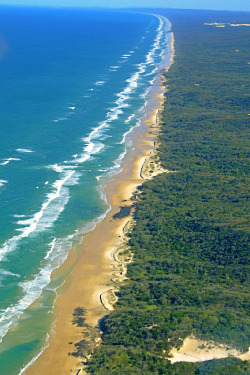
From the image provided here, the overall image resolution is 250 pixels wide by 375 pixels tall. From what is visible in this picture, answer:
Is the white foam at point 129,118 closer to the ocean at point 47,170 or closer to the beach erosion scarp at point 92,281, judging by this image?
the ocean at point 47,170

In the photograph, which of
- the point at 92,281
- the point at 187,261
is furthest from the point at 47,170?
the point at 187,261

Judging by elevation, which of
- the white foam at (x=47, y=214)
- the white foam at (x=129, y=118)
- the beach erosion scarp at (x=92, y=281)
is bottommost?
the beach erosion scarp at (x=92, y=281)

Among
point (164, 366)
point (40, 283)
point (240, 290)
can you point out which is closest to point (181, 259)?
point (240, 290)

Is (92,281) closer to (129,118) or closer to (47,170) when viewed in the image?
(47,170)

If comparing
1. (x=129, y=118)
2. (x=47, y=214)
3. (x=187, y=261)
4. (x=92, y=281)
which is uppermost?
(x=129, y=118)

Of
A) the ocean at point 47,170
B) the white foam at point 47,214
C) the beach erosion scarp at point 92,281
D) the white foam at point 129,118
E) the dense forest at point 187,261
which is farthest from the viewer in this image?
the white foam at point 129,118

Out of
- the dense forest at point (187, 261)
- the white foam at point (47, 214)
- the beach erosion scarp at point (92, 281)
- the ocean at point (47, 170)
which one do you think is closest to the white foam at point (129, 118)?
the ocean at point (47, 170)
